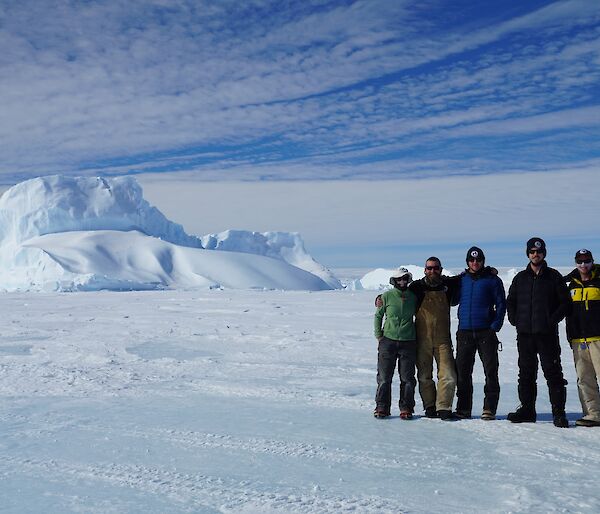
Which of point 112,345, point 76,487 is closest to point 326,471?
point 76,487

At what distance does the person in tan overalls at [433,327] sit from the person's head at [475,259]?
22 centimetres

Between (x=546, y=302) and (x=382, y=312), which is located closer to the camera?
(x=546, y=302)

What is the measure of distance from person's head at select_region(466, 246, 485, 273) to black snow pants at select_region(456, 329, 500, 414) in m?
0.53

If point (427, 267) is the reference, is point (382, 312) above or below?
below

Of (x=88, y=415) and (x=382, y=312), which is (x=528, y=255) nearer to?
(x=382, y=312)

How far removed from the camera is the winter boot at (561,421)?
4805mm

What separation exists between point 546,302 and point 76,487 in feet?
12.1

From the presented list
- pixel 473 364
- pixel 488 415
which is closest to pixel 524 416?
pixel 488 415

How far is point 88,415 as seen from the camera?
5.27 meters

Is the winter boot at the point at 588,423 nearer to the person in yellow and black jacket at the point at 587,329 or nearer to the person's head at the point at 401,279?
the person in yellow and black jacket at the point at 587,329

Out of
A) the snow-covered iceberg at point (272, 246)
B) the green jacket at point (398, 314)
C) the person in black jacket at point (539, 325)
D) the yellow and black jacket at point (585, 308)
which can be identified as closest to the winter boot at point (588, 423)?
the person in black jacket at point (539, 325)

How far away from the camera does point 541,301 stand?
16.1ft

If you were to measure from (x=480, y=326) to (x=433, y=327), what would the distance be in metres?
0.40

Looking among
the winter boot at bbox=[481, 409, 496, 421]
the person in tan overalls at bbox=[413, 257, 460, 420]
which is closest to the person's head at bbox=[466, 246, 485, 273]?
the person in tan overalls at bbox=[413, 257, 460, 420]
